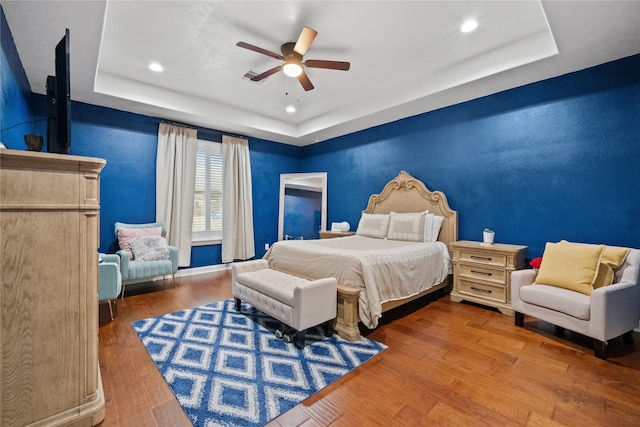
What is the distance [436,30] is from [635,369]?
321cm

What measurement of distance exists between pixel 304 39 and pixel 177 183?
10.4ft

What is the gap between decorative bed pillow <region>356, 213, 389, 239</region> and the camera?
429 centimetres

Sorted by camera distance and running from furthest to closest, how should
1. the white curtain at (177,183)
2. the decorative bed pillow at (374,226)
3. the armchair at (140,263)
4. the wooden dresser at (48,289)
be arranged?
1. the white curtain at (177,183)
2. the decorative bed pillow at (374,226)
3. the armchair at (140,263)
4. the wooden dresser at (48,289)

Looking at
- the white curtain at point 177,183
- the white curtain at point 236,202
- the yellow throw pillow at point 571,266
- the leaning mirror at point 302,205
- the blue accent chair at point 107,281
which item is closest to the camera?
the yellow throw pillow at point 571,266

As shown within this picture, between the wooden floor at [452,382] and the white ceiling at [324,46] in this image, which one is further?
the white ceiling at [324,46]

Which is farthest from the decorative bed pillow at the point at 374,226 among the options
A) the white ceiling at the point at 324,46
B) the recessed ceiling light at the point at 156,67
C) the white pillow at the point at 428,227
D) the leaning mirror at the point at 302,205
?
the recessed ceiling light at the point at 156,67

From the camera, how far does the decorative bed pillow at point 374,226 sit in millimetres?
4285

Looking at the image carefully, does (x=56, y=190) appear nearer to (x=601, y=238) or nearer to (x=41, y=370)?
(x=41, y=370)

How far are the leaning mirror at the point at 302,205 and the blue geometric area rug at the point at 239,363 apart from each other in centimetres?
306

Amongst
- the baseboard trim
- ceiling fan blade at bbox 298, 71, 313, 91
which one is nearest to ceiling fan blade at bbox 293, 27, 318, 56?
ceiling fan blade at bbox 298, 71, 313, 91

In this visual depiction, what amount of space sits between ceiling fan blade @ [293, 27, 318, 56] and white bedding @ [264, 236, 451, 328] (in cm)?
201

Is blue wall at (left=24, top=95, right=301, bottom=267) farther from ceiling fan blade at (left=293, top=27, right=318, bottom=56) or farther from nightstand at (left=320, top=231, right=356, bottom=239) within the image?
ceiling fan blade at (left=293, top=27, right=318, bottom=56)

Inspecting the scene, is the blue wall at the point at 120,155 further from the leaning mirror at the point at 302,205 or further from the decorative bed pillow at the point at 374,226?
the decorative bed pillow at the point at 374,226

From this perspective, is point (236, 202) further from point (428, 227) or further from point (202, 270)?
point (428, 227)
